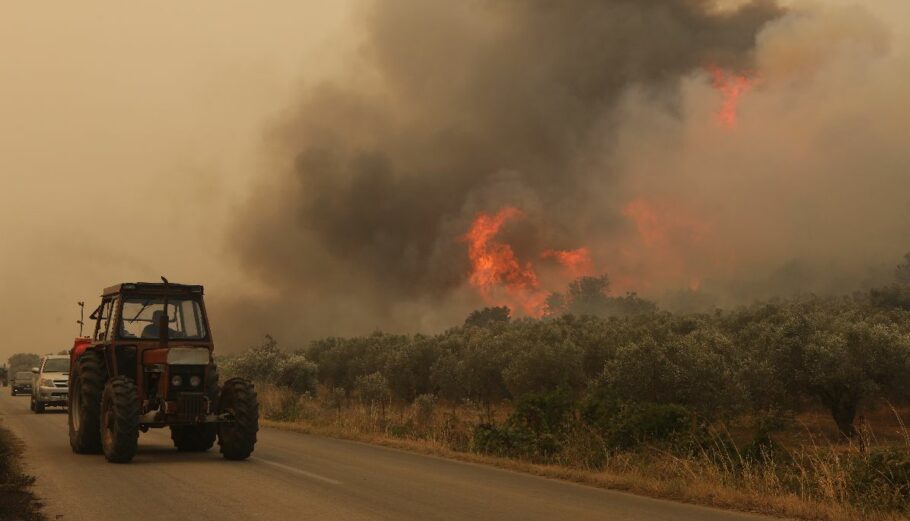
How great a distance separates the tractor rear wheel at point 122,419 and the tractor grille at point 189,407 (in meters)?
0.70

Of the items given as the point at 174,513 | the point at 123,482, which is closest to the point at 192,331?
the point at 123,482

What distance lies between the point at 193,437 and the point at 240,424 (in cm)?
241

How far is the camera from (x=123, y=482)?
1141cm

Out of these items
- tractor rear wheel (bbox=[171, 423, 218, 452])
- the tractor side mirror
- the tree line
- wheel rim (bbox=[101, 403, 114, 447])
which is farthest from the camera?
the tree line

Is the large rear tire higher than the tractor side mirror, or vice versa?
the tractor side mirror

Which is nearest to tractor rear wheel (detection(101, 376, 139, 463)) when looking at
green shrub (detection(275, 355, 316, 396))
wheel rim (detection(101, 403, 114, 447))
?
wheel rim (detection(101, 403, 114, 447))

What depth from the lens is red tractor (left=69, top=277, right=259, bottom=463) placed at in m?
13.7

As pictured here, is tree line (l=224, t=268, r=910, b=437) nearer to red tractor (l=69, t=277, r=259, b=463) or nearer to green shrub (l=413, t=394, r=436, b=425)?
green shrub (l=413, t=394, r=436, b=425)

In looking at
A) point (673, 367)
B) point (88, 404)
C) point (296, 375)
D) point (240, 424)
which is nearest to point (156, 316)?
point (88, 404)

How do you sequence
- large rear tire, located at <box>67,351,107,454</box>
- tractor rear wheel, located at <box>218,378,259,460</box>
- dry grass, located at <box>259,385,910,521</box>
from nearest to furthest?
dry grass, located at <box>259,385,910,521</box>, tractor rear wheel, located at <box>218,378,259,460</box>, large rear tire, located at <box>67,351,107,454</box>

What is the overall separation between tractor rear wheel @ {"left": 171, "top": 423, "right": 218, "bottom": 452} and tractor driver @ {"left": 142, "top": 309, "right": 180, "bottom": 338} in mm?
2021

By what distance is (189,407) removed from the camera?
1377 cm

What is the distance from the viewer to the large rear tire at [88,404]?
569 inches

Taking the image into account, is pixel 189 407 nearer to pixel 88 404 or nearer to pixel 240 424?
pixel 240 424
